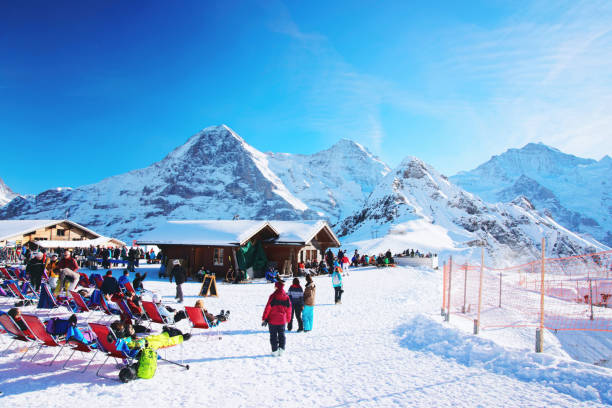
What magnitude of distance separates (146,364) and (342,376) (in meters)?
3.42

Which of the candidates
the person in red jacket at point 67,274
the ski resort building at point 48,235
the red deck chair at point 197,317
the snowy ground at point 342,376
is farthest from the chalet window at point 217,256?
the ski resort building at point 48,235

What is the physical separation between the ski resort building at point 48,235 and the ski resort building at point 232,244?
43.8ft

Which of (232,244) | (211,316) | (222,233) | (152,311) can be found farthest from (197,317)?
(222,233)

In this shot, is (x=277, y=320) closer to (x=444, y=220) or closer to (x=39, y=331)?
(x=39, y=331)

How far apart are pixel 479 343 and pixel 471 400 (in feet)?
9.81

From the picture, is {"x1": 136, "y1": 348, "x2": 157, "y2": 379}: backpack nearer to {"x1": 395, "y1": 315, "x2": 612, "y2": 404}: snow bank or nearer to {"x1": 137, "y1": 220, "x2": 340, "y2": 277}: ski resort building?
{"x1": 395, "y1": 315, "x2": 612, "y2": 404}: snow bank

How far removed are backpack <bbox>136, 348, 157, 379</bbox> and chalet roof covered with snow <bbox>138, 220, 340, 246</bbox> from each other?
16384 millimetres

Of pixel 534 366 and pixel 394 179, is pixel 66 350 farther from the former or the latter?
pixel 394 179

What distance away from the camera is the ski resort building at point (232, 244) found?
23.9 m

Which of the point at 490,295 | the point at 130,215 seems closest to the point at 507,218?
the point at 490,295

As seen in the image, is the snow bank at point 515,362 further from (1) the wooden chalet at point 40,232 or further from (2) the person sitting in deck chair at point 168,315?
(1) the wooden chalet at point 40,232

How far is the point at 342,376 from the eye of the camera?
6.74 meters

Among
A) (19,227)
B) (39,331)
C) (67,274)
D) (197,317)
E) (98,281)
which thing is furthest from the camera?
(19,227)

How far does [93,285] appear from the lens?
16.1 metres
